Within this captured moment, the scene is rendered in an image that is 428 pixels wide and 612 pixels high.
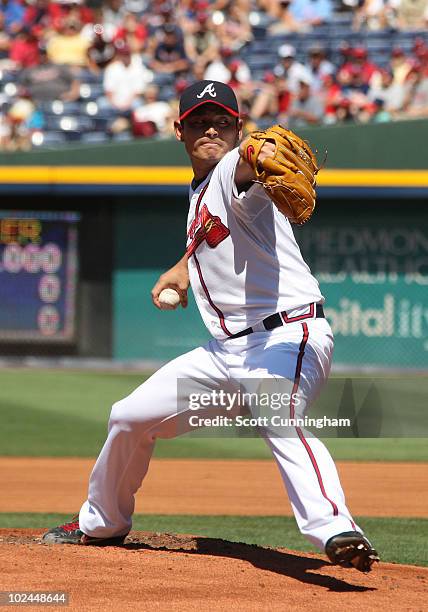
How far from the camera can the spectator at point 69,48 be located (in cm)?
1518

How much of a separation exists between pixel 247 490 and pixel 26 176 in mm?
7820

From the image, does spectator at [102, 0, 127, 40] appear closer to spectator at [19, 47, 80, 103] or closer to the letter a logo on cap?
spectator at [19, 47, 80, 103]

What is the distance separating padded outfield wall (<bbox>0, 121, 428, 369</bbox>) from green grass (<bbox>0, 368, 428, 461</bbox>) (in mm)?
1552

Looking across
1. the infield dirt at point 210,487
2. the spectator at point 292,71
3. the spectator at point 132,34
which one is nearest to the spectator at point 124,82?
the spectator at point 132,34

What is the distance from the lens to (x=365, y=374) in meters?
13.0

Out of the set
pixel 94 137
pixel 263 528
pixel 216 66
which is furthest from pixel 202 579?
pixel 94 137

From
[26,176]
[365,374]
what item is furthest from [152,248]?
[365,374]

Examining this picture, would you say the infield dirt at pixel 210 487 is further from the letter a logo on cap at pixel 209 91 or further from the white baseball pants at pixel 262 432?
the letter a logo on cap at pixel 209 91

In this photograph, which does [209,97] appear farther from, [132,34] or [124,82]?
[132,34]

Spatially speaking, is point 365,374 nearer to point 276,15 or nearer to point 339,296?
point 339,296

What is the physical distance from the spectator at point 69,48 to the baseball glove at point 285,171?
12144mm

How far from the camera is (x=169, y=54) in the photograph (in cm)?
1477

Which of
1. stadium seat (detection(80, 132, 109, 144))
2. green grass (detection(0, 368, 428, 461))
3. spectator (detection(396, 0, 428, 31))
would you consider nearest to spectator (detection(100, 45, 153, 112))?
stadium seat (detection(80, 132, 109, 144))

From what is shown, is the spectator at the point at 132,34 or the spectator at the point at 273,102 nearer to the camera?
the spectator at the point at 273,102
